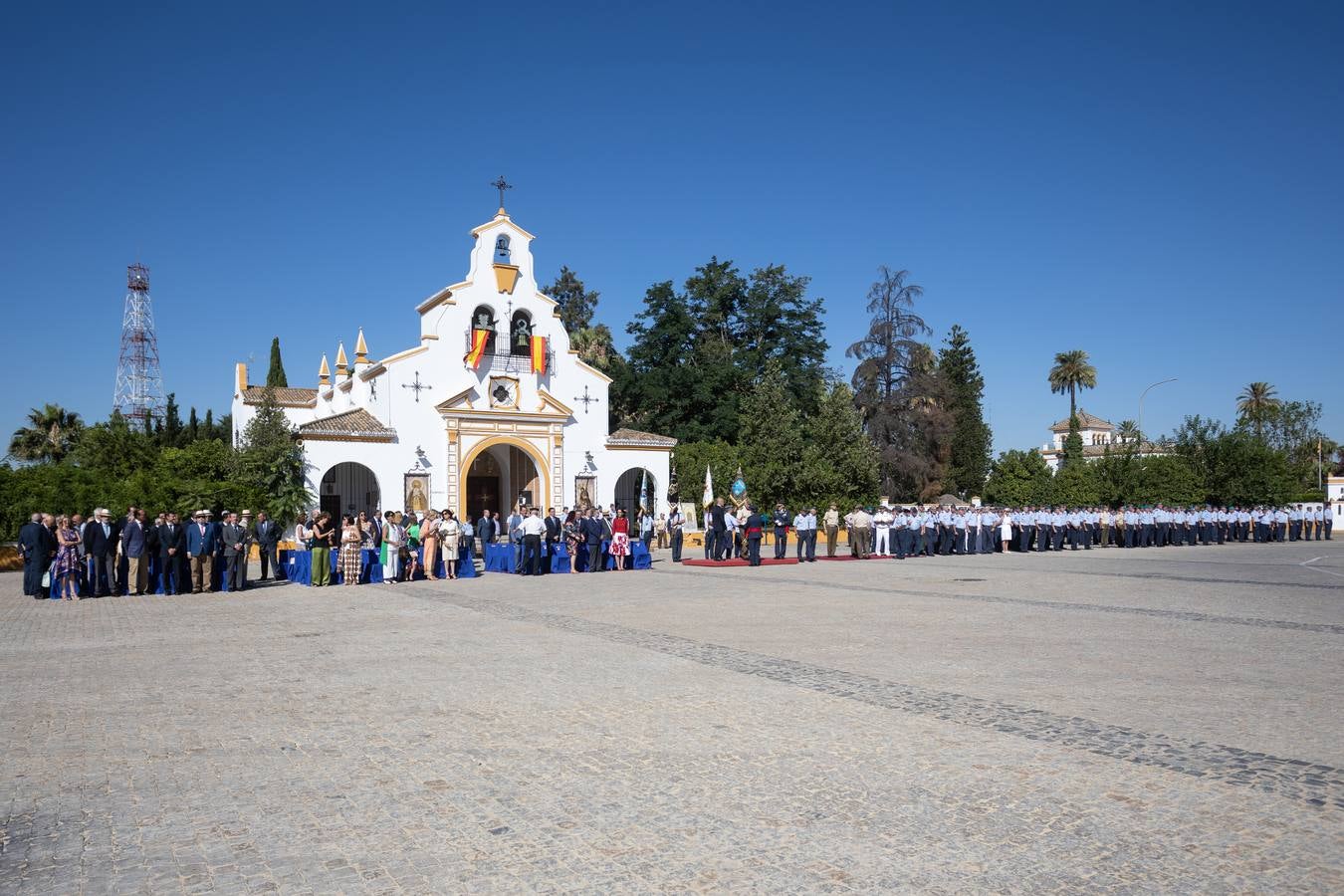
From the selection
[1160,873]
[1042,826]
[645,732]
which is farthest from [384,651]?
[1160,873]

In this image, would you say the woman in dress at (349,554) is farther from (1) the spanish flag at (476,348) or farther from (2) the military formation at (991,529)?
(1) the spanish flag at (476,348)

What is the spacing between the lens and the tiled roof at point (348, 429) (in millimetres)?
33812

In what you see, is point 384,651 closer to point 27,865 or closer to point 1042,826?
point 27,865

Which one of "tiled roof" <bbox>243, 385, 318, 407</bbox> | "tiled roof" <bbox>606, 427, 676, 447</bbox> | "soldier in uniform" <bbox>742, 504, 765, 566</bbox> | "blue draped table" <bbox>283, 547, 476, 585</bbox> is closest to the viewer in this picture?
"blue draped table" <bbox>283, 547, 476, 585</bbox>

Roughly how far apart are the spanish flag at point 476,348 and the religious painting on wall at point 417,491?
460 cm

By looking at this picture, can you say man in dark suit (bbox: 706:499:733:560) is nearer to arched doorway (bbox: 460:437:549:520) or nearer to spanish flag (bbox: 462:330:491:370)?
spanish flag (bbox: 462:330:491:370)

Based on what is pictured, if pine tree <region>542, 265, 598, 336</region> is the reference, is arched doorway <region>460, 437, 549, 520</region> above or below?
below

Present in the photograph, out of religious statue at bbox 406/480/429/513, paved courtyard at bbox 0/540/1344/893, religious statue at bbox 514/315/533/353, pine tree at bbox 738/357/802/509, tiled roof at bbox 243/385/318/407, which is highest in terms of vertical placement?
religious statue at bbox 514/315/533/353

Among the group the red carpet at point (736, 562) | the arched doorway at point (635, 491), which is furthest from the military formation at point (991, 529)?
the arched doorway at point (635, 491)

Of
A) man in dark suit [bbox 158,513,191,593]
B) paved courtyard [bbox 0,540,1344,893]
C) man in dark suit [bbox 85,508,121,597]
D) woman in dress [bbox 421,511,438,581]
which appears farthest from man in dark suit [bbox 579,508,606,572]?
paved courtyard [bbox 0,540,1344,893]

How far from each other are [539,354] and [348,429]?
7958 mm

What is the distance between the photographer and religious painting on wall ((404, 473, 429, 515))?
Result: 3588cm

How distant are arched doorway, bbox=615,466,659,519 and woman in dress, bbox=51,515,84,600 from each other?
77.6 feet

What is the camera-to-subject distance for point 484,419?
37500mm
